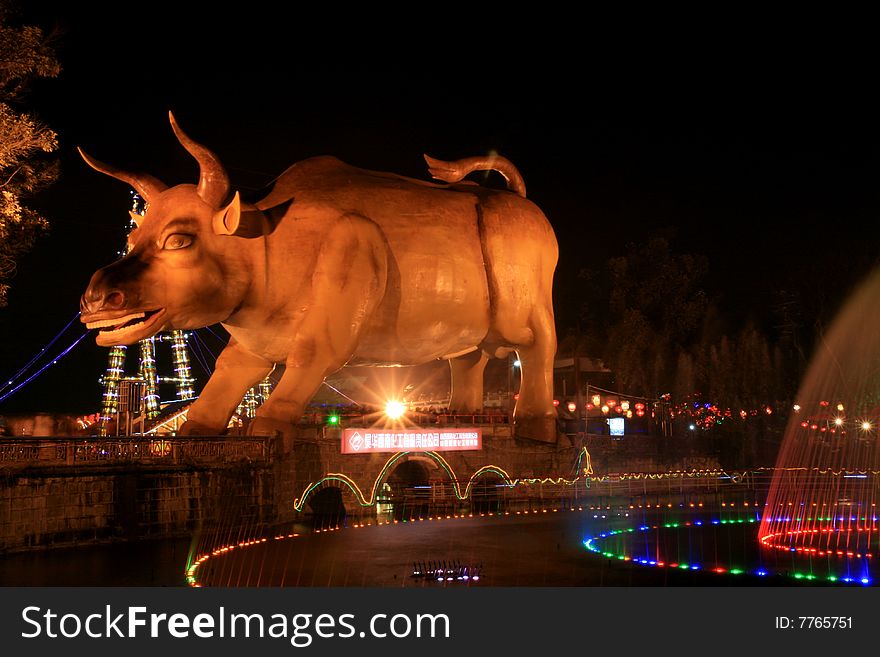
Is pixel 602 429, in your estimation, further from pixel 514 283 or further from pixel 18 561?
pixel 18 561

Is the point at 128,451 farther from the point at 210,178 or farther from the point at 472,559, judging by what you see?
the point at 472,559

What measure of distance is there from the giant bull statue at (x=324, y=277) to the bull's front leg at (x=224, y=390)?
0.02 m

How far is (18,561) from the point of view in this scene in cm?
1234

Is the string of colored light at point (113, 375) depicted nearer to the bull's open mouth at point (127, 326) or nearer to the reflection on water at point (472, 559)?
the reflection on water at point (472, 559)

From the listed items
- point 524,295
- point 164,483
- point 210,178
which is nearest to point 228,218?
point 210,178

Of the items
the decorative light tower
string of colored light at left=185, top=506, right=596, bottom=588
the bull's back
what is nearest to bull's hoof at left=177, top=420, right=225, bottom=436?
string of colored light at left=185, top=506, right=596, bottom=588

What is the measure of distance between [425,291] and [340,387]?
27935 millimetres

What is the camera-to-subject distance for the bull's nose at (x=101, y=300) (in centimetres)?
1311

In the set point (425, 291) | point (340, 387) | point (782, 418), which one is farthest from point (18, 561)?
point (782, 418)

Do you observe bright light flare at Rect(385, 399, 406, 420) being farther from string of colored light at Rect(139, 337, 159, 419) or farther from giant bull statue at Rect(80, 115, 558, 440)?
string of colored light at Rect(139, 337, 159, 419)

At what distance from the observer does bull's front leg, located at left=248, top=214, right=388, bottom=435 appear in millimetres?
14758

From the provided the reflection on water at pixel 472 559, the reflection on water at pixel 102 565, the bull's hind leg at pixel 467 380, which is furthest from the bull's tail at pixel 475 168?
the reflection on water at pixel 102 565

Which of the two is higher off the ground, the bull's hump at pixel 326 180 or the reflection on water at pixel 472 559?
the bull's hump at pixel 326 180

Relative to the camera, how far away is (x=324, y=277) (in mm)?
14812
